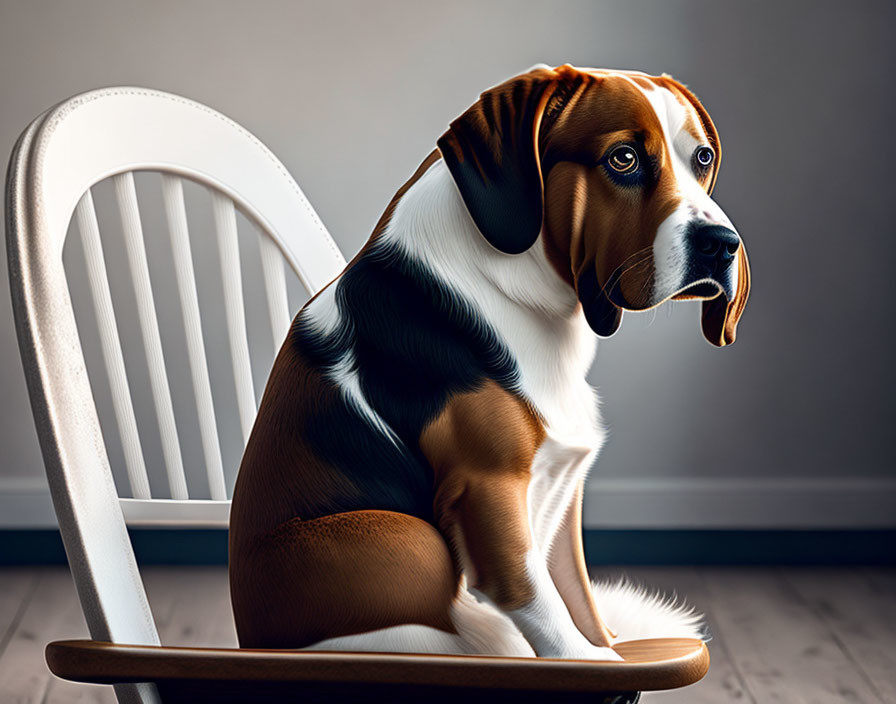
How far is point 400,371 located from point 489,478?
77 millimetres

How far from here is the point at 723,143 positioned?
160 cm

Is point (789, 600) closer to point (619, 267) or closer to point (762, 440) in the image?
point (762, 440)

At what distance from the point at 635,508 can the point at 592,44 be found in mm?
860

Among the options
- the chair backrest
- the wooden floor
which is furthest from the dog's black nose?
the wooden floor

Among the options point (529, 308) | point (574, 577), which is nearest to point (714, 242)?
point (529, 308)

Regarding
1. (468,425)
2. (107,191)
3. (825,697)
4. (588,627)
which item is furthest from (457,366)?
(107,191)

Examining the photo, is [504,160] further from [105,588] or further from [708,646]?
[708,646]

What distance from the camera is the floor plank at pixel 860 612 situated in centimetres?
141

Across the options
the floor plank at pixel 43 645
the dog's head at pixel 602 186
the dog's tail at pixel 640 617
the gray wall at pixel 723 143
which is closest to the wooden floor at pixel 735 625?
the floor plank at pixel 43 645

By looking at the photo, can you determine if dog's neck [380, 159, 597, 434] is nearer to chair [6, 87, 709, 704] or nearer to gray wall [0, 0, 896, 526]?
chair [6, 87, 709, 704]

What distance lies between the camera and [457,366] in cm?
49

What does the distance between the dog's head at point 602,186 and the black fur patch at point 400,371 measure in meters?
0.05

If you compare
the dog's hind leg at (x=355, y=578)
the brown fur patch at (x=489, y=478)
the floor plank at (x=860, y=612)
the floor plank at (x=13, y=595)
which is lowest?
the floor plank at (x=860, y=612)

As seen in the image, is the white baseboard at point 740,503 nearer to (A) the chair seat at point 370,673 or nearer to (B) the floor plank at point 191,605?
(B) the floor plank at point 191,605
